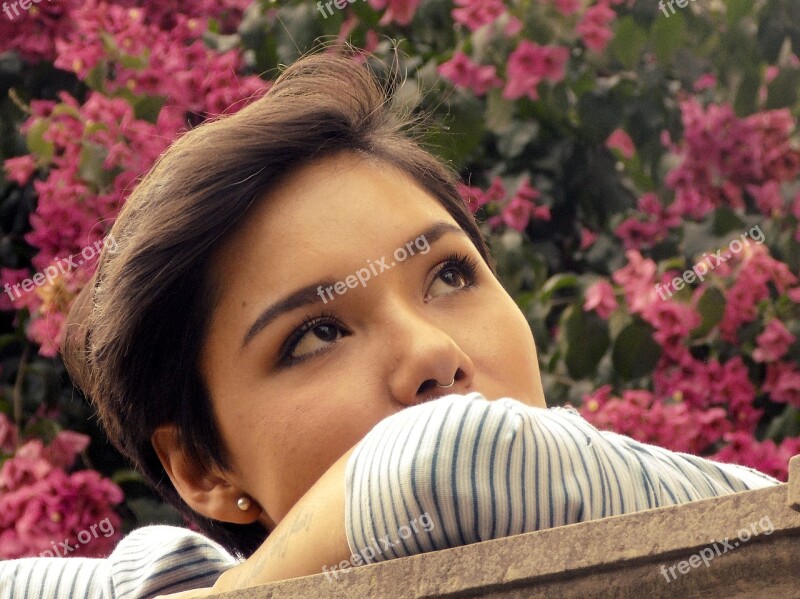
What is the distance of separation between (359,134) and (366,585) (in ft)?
2.50

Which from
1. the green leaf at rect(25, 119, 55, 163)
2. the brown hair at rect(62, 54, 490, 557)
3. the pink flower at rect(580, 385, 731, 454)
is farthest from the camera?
the green leaf at rect(25, 119, 55, 163)

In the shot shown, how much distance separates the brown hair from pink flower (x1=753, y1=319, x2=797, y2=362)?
0.97m

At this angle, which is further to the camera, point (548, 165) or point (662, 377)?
point (548, 165)

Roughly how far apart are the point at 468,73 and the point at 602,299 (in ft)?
1.72

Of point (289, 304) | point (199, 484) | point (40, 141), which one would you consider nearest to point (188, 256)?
point (289, 304)

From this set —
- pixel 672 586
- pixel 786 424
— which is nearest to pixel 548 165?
pixel 786 424

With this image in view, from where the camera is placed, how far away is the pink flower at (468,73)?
246 centimetres

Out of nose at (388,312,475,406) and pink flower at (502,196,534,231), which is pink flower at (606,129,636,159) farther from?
nose at (388,312,475,406)

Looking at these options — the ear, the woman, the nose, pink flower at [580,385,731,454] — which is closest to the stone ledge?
the woman

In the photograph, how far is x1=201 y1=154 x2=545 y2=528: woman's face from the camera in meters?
1.11

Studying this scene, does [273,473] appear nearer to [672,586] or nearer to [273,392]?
[273,392]

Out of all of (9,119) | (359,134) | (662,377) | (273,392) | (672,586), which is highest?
(9,119)

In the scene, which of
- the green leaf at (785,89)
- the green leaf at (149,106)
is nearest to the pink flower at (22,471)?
the green leaf at (149,106)

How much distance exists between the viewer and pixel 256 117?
1377 millimetres
